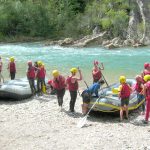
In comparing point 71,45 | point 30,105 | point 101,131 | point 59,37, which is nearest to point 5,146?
point 101,131

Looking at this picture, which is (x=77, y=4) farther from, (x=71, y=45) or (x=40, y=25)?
(x=71, y=45)

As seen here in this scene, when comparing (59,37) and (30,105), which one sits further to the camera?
(59,37)

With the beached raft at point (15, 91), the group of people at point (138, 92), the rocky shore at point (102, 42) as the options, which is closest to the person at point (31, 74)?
the beached raft at point (15, 91)

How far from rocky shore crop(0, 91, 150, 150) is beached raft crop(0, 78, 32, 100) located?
2.42 feet

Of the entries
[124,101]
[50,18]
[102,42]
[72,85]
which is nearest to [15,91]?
[72,85]

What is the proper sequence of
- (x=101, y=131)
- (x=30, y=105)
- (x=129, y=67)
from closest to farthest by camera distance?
1. (x=101, y=131)
2. (x=30, y=105)
3. (x=129, y=67)

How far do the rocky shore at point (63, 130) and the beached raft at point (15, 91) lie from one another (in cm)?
74

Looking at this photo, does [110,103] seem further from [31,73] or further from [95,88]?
[31,73]

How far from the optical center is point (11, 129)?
12.6 m

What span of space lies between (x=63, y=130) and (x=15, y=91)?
471 centimetres

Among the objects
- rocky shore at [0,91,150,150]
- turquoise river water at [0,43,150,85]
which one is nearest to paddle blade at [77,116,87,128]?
rocky shore at [0,91,150,150]

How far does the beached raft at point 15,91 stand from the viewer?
16.1 metres

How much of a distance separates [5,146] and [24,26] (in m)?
48.7

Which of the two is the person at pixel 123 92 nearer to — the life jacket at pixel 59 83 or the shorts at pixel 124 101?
the shorts at pixel 124 101
